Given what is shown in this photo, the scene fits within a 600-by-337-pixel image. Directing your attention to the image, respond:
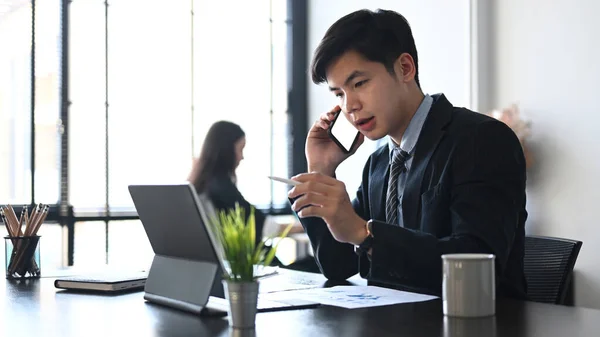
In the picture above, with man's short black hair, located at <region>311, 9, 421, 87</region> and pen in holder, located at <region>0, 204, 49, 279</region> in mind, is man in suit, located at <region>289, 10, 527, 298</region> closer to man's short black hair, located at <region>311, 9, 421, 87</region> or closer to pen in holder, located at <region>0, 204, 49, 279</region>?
man's short black hair, located at <region>311, 9, 421, 87</region>

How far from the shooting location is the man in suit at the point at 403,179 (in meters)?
1.76

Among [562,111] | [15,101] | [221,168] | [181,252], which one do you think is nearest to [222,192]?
[221,168]

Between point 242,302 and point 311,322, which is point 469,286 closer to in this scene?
point 311,322

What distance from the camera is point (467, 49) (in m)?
4.52

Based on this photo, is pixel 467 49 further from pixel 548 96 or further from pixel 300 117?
pixel 300 117

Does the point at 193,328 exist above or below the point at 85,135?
below

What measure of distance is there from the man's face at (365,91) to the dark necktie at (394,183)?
0.25 feet

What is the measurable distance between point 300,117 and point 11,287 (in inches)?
148

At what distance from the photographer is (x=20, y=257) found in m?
2.40

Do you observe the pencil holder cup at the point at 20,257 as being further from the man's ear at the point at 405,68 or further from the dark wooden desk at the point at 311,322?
the man's ear at the point at 405,68

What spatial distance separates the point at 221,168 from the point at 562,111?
192 centimetres

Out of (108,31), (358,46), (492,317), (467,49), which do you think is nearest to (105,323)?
(492,317)

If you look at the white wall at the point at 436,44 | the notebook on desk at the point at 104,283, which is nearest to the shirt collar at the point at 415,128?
the notebook on desk at the point at 104,283

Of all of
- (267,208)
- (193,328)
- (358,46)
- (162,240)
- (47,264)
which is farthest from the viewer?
(267,208)
